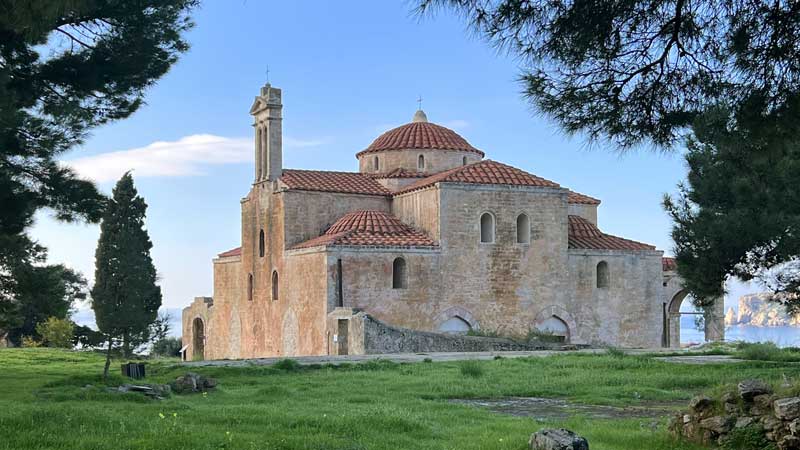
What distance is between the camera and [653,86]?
32.9 ft

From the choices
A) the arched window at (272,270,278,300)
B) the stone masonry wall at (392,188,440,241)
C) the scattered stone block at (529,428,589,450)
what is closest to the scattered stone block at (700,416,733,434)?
the scattered stone block at (529,428,589,450)

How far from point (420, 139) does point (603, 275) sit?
816 centimetres

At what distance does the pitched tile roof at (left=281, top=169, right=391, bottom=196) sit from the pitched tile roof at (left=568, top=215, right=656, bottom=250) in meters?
6.52

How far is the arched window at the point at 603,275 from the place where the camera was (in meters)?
31.5

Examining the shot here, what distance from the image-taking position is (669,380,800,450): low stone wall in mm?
8203

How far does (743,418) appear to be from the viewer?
873 centimetres

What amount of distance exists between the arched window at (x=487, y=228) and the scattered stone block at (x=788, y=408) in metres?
21.6

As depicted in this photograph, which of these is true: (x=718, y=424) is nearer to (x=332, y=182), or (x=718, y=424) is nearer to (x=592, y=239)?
(x=592, y=239)

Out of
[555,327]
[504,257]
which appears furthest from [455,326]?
[555,327]

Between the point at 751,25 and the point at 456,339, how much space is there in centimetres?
1689

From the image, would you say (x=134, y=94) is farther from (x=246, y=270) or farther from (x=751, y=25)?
(x=246, y=270)

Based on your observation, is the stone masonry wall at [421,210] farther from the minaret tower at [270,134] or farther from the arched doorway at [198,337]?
the arched doorway at [198,337]

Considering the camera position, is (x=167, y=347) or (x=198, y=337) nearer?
(x=198, y=337)

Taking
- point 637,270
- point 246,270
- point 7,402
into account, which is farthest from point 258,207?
point 7,402
